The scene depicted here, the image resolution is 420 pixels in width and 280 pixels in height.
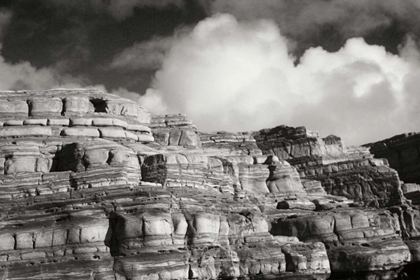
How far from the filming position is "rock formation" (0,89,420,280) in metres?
34.6

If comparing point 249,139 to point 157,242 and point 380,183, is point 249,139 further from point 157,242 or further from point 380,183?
point 157,242

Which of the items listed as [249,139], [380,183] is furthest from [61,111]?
[380,183]

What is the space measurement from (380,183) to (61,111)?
119 ft

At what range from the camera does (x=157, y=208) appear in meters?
35.8

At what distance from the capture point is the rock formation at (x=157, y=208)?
113 feet

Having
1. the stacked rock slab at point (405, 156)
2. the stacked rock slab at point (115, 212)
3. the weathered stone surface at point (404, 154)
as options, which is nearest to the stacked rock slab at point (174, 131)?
the stacked rock slab at point (115, 212)

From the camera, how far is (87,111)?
52094mm

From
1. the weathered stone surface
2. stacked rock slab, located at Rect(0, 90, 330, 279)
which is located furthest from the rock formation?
the weathered stone surface

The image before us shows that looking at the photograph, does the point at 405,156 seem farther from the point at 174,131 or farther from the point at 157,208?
the point at 157,208

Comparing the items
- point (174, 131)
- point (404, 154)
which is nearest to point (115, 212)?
point (174, 131)

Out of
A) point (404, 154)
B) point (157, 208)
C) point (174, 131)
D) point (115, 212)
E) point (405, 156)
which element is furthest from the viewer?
point (404, 154)

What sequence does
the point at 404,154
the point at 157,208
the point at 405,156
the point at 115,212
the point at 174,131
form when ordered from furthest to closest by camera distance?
the point at 404,154
the point at 405,156
the point at 174,131
the point at 115,212
the point at 157,208

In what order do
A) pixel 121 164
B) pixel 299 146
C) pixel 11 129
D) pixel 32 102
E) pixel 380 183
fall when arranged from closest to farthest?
1. pixel 121 164
2. pixel 11 129
3. pixel 32 102
4. pixel 380 183
5. pixel 299 146

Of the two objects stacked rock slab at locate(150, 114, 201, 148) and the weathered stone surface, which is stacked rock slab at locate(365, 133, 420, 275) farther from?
stacked rock slab at locate(150, 114, 201, 148)
